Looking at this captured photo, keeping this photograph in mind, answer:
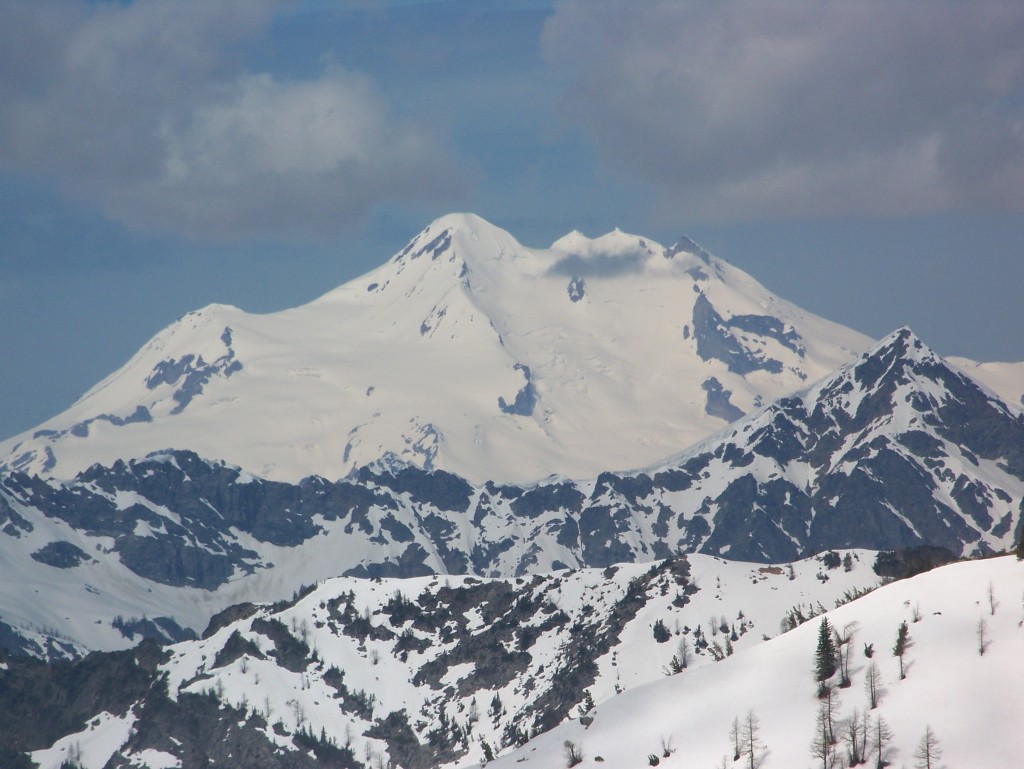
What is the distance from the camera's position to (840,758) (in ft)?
645

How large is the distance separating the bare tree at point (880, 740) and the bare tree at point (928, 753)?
3.74m

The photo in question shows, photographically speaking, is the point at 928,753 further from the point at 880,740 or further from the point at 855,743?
the point at 855,743

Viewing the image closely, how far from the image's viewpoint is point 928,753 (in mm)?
191000

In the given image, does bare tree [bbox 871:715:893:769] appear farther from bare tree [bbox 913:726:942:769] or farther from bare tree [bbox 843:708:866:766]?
bare tree [bbox 913:726:942:769]

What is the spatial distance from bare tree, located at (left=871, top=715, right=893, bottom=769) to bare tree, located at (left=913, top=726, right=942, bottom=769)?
374 cm

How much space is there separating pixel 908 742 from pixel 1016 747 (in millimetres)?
12436

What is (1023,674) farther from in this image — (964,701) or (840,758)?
(840,758)

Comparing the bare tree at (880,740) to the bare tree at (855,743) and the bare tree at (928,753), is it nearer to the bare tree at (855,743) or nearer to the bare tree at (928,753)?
the bare tree at (855,743)

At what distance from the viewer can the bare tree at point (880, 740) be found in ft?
637

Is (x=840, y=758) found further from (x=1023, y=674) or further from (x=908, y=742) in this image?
(x=1023, y=674)

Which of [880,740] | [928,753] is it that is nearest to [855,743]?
[880,740]

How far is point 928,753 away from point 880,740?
21.9 feet

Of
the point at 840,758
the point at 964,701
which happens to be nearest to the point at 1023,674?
the point at 964,701

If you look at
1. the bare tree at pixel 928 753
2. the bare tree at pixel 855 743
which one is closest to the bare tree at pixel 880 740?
the bare tree at pixel 855 743
